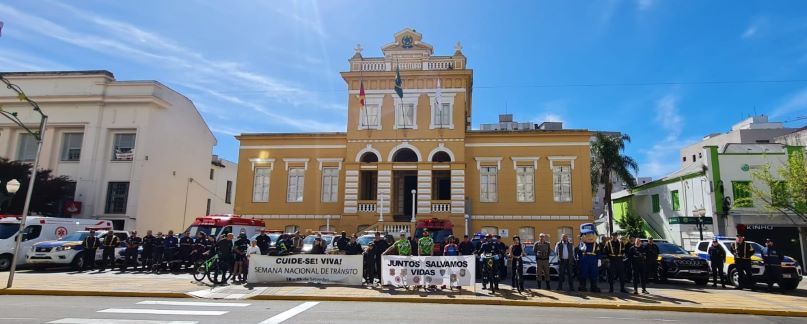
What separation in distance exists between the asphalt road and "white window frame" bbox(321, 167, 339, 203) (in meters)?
20.1

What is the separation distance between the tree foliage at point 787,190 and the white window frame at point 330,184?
23.2 metres

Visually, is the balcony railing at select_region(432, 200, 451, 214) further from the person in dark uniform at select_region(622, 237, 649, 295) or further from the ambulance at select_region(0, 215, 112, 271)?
the ambulance at select_region(0, 215, 112, 271)

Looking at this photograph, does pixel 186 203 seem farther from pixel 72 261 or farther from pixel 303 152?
pixel 72 261

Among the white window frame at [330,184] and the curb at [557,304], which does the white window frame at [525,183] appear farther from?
the curb at [557,304]

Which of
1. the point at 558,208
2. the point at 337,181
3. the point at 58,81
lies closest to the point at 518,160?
the point at 558,208

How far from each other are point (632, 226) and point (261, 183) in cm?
2566

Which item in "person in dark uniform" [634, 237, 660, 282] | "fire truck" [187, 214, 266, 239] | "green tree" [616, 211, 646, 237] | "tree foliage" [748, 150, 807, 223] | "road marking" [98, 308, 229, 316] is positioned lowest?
"road marking" [98, 308, 229, 316]

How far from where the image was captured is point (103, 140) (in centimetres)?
3184

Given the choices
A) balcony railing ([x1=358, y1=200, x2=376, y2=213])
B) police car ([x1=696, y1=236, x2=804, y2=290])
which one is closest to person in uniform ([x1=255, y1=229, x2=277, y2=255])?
balcony railing ([x1=358, y1=200, x2=376, y2=213])

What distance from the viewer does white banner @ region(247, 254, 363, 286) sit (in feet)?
48.2

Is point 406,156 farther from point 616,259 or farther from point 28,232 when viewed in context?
point 28,232

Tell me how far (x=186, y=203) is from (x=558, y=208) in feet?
88.2

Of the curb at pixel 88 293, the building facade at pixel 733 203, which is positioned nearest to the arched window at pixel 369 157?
the building facade at pixel 733 203

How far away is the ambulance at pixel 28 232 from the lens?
19.0 m
